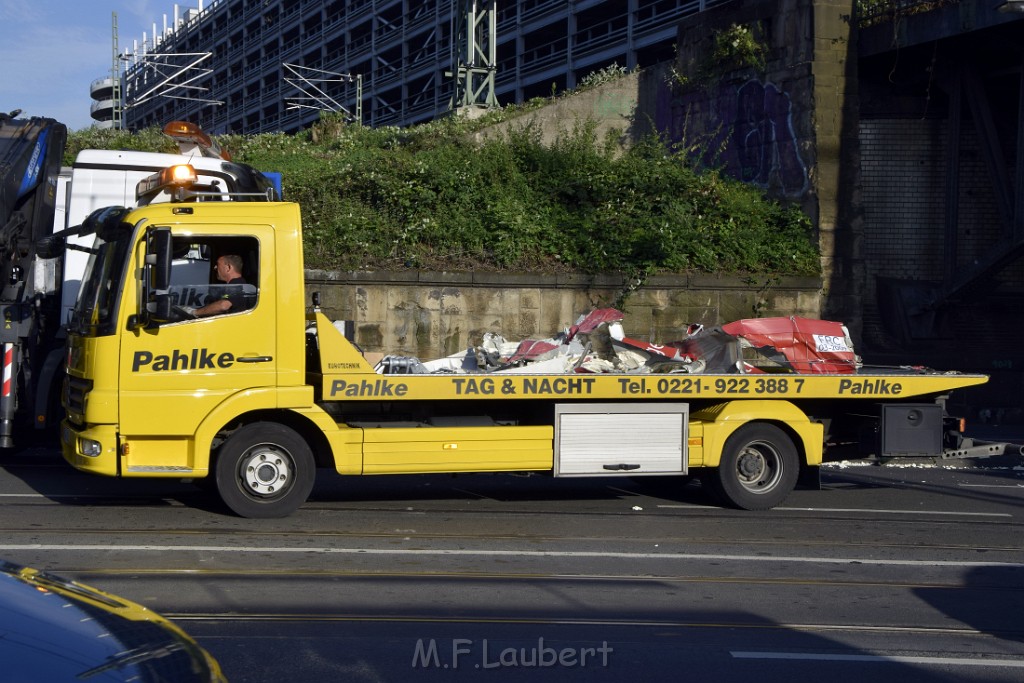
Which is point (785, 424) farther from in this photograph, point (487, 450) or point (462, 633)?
point (462, 633)

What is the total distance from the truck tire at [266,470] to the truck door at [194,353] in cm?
36

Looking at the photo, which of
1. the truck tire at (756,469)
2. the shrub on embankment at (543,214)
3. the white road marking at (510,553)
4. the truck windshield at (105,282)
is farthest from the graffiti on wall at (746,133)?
the truck windshield at (105,282)

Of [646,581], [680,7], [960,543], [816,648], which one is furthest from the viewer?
[680,7]

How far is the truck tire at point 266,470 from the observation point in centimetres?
859

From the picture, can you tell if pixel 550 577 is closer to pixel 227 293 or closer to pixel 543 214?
pixel 227 293

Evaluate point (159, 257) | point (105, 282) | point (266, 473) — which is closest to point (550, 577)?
point (266, 473)

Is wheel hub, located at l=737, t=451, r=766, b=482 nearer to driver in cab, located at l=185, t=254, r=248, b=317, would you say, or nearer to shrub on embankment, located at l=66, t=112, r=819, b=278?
driver in cab, located at l=185, t=254, r=248, b=317

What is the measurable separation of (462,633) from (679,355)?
4948 millimetres

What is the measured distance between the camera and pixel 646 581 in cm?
708

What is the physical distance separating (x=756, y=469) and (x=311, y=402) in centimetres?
426

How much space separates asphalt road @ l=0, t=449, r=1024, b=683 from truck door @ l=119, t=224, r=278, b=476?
0.78 meters

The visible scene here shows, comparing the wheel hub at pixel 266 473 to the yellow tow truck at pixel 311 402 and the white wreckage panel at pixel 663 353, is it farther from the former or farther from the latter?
the white wreckage panel at pixel 663 353

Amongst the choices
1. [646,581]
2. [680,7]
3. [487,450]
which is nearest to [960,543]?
[646,581]

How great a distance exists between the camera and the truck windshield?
27.7ft
